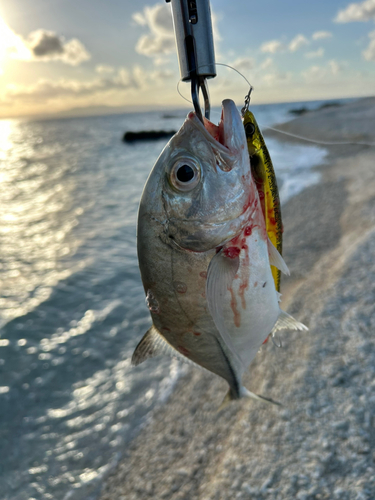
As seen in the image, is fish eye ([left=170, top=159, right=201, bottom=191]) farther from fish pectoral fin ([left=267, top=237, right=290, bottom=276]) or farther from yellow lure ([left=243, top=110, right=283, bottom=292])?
fish pectoral fin ([left=267, top=237, right=290, bottom=276])

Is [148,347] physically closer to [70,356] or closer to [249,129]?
[249,129]

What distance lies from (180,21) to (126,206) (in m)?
12.9

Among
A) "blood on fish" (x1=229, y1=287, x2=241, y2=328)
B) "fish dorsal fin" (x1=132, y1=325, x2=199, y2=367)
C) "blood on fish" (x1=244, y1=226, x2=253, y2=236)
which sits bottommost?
"fish dorsal fin" (x1=132, y1=325, x2=199, y2=367)

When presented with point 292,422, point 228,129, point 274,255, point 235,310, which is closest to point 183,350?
point 235,310

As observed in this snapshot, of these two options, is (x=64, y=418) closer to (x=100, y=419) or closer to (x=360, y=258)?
(x=100, y=419)

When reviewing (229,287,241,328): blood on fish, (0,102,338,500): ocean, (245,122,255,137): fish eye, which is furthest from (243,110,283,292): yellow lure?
(0,102,338,500): ocean

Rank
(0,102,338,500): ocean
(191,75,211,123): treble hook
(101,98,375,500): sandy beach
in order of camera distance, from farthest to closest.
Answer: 1. (0,102,338,500): ocean
2. (101,98,375,500): sandy beach
3. (191,75,211,123): treble hook

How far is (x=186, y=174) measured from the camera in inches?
48.7

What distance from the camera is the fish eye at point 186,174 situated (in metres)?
1.23

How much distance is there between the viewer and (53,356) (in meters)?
5.73

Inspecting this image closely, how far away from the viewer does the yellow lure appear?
1241mm

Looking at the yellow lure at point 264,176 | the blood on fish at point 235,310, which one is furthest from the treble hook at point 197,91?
the blood on fish at point 235,310

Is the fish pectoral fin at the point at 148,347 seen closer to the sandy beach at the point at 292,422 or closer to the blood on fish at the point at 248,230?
the blood on fish at the point at 248,230

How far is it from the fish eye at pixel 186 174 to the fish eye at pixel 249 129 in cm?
21
